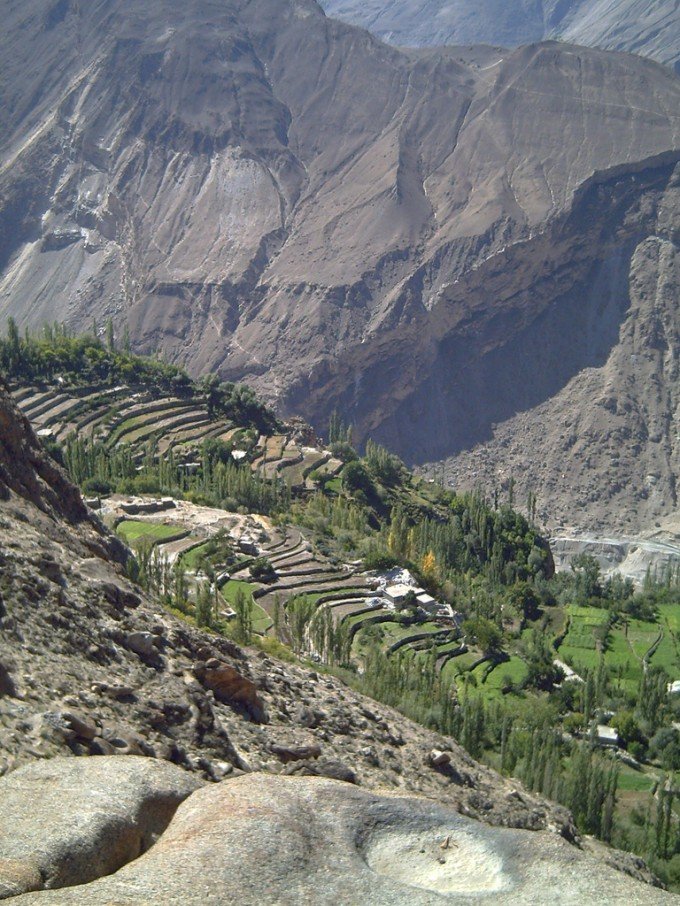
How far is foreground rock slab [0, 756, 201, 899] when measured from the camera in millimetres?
11681

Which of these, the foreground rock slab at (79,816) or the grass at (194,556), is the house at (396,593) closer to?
the grass at (194,556)

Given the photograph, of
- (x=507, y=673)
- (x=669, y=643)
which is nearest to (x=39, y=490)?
(x=507, y=673)

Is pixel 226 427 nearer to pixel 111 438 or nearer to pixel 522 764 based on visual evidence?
pixel 111 438

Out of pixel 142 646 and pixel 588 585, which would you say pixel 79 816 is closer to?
pixel 142 646

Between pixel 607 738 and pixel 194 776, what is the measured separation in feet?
118

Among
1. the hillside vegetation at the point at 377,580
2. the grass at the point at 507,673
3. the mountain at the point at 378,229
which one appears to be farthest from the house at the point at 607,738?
the mountain at the point at 378,229

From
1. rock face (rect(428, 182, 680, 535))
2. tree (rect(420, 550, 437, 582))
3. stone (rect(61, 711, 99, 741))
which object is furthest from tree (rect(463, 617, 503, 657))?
rock face (rect(428, 182, 680, 535))

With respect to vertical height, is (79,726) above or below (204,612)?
above

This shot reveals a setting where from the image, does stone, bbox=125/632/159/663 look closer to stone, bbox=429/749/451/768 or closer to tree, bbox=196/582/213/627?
stone, bbox=429/749/451/768

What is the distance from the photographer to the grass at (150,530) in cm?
5632

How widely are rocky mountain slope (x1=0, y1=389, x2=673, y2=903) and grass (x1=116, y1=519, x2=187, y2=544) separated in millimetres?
29943

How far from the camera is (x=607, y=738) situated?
48000mm

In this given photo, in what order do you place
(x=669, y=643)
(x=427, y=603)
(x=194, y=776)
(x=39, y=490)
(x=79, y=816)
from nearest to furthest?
(x=79, y=816)
(x=194, y=776)
(x=39, y=490)
(x=427, y=603)
(x=669, y=643)

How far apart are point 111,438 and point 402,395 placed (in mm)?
72946
